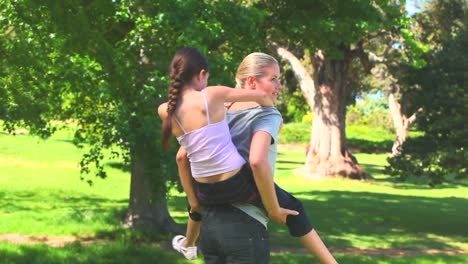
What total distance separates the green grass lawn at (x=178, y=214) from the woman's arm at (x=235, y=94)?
5.64 meters

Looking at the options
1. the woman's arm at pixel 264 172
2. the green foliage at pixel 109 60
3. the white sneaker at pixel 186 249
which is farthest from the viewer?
the green foliage at pixel 109 60

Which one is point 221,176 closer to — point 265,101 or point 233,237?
point 233,237

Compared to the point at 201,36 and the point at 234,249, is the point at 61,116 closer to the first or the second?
the point at 201,36

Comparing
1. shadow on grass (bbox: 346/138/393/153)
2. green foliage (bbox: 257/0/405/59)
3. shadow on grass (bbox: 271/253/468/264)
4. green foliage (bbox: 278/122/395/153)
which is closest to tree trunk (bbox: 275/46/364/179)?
green foliage (bbox: 257/0/405/59)

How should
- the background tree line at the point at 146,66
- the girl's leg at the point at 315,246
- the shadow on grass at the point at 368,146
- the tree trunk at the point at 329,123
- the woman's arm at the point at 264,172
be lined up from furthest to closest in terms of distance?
the shadow on grass at the point at 368,146 < the tree trunk at the point at 329,123 < the background tree line at the point at 146,66 < the girl's leg at the point at 315,246 < the woman's arm at the point at 264,172

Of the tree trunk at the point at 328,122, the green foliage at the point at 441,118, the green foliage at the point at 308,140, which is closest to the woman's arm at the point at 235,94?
the green foliage at the point at 441,118

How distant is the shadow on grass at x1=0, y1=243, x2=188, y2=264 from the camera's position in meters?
8.47

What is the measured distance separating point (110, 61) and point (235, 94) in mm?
5462

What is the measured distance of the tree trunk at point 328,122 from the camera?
27000 mm

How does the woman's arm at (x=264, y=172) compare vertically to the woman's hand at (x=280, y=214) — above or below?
above

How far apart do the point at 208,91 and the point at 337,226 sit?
474 inches

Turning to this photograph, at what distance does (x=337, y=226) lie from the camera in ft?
49.3

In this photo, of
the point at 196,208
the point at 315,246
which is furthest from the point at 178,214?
the point at 315,246

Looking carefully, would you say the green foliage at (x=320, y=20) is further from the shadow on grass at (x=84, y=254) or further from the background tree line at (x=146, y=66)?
the shadow on grass at (x=84, y=254)
